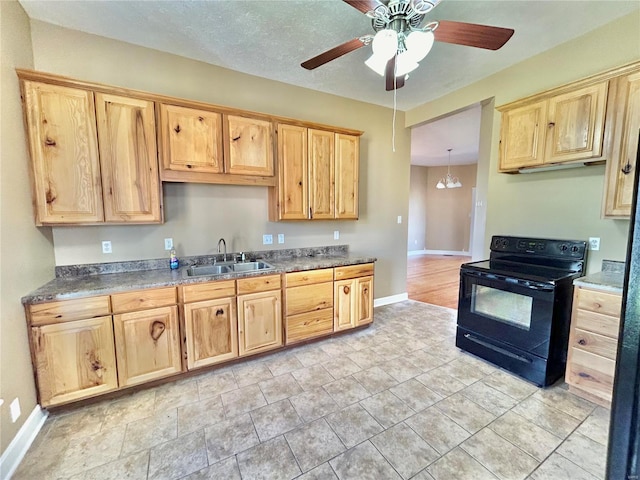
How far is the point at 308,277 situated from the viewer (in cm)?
285

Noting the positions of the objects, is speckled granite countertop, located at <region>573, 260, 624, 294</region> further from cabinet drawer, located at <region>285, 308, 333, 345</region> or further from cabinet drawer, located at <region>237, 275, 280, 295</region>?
cabinet drawer, located at <region>237, 275, 280, 295</region>

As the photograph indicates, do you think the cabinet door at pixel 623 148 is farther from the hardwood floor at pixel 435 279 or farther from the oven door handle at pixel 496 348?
the hardwood floor at pixel 435 279

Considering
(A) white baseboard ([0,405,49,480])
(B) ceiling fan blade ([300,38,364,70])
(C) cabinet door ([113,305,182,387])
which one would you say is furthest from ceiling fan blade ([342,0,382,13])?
(A) white baseboard ([0,405,49,480])

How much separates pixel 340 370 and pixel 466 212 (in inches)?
296

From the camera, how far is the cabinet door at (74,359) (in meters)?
1.87

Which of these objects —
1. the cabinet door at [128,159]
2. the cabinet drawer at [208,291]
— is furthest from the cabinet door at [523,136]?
the cabinet door at [128,159]

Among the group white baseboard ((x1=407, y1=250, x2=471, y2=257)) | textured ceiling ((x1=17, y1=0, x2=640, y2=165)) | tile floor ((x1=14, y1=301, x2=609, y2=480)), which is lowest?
tile floor ((x1=14, y1=301, x2=609, y2=480))

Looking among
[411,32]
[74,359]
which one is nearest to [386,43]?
[411,32]

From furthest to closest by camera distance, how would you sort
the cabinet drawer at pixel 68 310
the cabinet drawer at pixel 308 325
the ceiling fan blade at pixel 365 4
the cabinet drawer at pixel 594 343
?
the cabinet drawer at pixel 308 325
the cabinet drawer at pixel 594 343
the cabinet drawer at pixel 68 310
the ceiling fan blade at pixel 365 4

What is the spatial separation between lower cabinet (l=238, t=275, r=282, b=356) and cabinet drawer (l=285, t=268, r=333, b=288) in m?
0.12

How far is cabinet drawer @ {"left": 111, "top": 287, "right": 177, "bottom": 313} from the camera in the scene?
2040 mm

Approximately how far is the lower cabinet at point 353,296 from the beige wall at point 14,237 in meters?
2.43

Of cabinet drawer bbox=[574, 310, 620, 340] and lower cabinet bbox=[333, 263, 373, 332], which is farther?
lower cabinet bbox=[333, 263, 373, 332]

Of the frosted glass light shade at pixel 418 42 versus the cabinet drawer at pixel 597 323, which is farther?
the cabinet drawer at pixel 597 323
